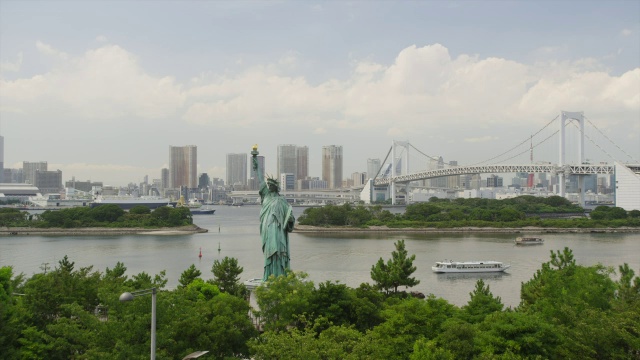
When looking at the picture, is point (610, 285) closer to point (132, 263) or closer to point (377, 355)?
point (377, 355)

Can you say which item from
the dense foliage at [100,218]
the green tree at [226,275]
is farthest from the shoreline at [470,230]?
the green tree at [226,275]

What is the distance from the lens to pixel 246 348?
6371 mm

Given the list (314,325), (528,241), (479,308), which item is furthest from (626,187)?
(314,325)

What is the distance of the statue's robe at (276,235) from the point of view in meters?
8.30

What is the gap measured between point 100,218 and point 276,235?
2815cm

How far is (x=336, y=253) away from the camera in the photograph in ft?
67.2

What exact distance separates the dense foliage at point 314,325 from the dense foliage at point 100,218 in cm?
2545

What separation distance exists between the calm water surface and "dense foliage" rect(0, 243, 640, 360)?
461cm

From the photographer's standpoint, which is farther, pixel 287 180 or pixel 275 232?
pixel 287 180

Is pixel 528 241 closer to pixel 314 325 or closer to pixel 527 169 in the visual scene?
pixel 314 325

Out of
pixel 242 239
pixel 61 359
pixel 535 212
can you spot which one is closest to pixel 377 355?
pixel 61 359

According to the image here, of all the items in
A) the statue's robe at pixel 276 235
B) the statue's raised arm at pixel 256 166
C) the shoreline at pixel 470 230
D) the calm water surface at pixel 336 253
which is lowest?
the calm water surface at pixel 336 253

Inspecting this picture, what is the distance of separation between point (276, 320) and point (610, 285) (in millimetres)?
4644

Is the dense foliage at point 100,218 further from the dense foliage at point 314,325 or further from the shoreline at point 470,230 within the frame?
the dense foliage at point 314,325
